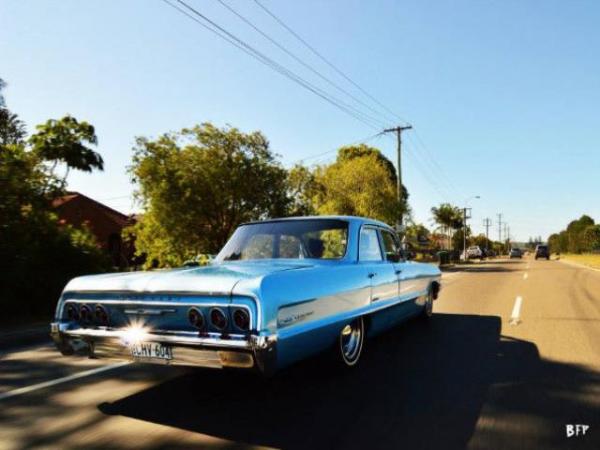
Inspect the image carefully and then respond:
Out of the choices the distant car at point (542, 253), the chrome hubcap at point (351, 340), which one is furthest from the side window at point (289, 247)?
the distant car at point (542, 253)

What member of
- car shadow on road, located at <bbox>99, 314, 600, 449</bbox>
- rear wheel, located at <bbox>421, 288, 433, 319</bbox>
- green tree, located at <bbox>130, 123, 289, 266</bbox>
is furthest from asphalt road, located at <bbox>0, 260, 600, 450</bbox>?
green tree, located at <bbox>130, 123, 289, 266</bbox>

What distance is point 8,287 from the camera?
27.6 feet

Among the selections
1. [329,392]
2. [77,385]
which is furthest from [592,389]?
[77,385]

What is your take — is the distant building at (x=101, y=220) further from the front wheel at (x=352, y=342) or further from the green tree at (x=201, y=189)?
the front wheel at (x=352, y=342)

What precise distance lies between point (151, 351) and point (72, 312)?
3.44 ft

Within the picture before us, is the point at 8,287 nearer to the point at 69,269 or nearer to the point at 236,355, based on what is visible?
the point at 69,269

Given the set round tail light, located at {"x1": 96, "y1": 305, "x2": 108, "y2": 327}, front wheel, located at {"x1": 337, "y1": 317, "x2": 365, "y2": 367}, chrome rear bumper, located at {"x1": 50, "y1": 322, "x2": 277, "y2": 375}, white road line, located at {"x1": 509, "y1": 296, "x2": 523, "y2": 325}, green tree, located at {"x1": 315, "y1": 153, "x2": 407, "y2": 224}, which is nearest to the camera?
chrome rear bumper, located at {"x1": 50, "y1": 322, "x2": 277, "y2": 375}

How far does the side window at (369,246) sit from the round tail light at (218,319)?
2.10 metres

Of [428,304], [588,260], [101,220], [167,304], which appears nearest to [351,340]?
[167,304]

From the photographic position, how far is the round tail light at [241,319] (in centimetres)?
353

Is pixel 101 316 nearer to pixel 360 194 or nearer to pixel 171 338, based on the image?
pixel 171 338

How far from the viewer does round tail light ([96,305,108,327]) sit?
13.7ft

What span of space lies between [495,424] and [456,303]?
7.69 metres

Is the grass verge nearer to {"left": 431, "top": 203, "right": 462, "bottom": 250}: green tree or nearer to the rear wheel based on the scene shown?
{"left": 431, "top": 203, "right": 462, "bottom": 250}: green tree
